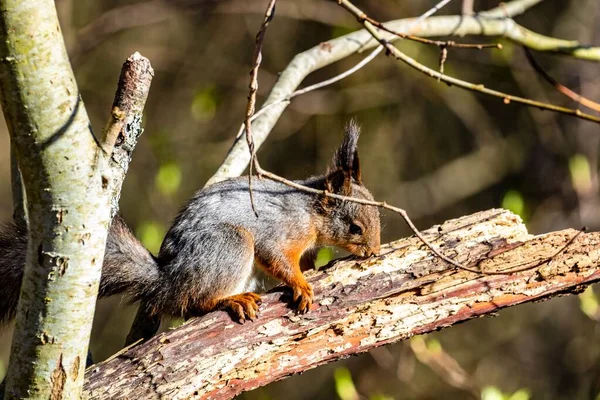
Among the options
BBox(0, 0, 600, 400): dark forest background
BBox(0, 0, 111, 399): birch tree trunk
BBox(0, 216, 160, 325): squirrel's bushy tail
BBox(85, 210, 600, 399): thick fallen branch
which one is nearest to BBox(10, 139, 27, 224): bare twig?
BBox(0, 216, 160, 325): squirrel's bushy tail

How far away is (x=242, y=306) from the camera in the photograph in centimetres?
228

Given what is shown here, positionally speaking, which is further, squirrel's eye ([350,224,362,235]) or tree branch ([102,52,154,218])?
squirrel's eye ([350,224,362,235])

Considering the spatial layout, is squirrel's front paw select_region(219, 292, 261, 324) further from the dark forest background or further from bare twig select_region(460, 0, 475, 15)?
the dark forest background

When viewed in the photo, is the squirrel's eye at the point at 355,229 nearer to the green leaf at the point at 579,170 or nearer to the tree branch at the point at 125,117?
the tree branch at the point at 125,117

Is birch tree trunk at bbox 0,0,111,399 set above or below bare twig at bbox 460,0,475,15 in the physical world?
below

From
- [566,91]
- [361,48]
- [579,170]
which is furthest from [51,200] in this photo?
[579,170]

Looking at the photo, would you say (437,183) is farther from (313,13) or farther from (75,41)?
(75,41)

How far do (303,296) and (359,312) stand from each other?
0.59ft

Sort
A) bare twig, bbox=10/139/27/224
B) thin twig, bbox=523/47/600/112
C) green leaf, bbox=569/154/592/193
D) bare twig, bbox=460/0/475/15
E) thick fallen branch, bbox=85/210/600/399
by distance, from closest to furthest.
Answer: thin twig, bbox=523/47/600/112 < thick fallen branch, bbox=85/210/600/399 < bare twig, bbox=10/139/27/224 < bare twig, bbox=460/0/475/15 < green leaf, bbox=569/154/592/193

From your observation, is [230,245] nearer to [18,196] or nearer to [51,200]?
[18,196]

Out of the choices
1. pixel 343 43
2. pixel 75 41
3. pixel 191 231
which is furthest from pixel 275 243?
pixel 75 41

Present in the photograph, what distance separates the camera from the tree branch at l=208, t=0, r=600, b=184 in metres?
2.71

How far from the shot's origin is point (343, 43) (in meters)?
2.86

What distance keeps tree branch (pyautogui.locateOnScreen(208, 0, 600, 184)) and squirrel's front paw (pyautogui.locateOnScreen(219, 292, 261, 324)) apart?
0.56 meters
